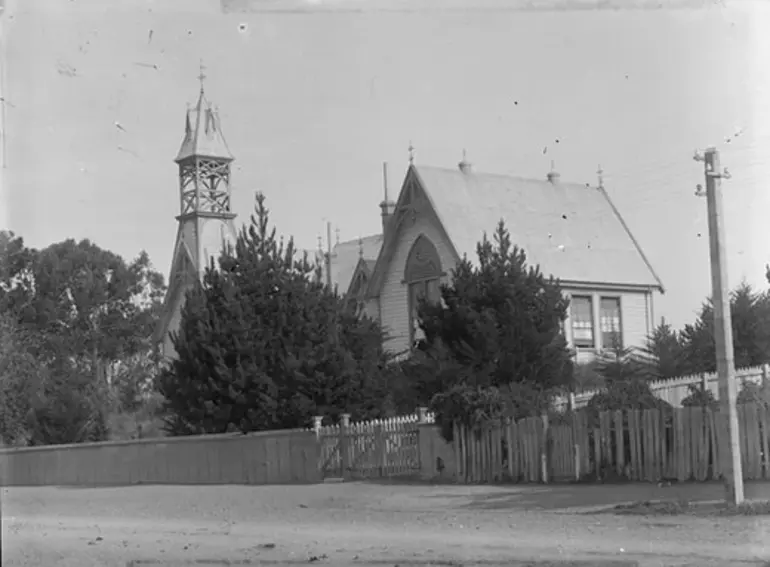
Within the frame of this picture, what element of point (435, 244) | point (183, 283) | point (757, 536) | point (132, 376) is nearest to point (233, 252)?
point (435, 244)

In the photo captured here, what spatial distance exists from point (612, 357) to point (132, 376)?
121 ft

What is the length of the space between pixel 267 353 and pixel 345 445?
6.04 metres

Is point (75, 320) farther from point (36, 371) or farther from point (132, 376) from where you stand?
point (36, 371)

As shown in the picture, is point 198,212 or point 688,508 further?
point 198,212

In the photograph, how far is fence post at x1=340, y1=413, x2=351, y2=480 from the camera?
3069 centimetres

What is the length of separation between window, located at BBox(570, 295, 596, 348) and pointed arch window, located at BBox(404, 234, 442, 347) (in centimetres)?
498

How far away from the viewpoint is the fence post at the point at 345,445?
30688 mm

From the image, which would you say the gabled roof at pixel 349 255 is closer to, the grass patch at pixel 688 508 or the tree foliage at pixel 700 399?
the tree foliage at pixel 700 399

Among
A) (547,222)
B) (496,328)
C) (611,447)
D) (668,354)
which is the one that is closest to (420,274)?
(547,222)

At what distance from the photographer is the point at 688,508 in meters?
17.2

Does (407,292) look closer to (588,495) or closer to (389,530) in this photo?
(588,495)

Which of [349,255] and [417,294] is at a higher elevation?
[349,255]

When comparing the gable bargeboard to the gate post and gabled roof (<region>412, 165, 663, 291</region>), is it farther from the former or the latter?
the gate post

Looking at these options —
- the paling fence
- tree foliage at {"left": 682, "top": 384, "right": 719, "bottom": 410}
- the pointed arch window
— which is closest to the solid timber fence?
the paling fence
